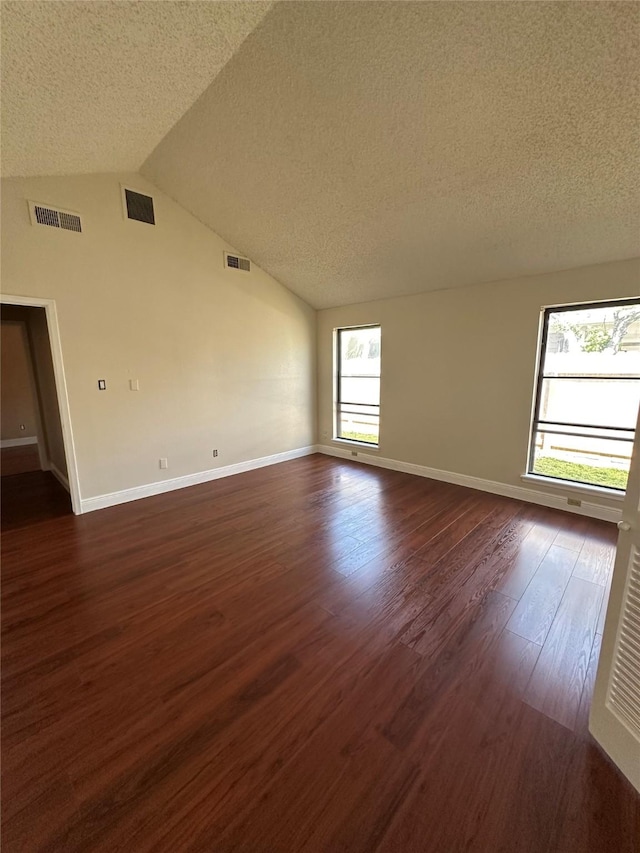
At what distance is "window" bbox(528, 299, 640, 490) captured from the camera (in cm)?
318

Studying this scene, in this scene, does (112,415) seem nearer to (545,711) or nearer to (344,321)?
(344,321)

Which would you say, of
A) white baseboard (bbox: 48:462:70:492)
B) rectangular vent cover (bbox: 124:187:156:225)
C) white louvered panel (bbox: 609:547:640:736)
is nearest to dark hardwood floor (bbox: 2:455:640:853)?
white louvered panel (bbox: 609:547:640:736)

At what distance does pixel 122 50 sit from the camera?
1834 mm

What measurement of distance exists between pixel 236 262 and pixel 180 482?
118 inches

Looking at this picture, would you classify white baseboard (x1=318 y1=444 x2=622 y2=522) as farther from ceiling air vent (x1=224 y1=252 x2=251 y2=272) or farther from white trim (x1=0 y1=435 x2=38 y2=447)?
white trim (x1=0 y1=435 x2=38 y2=447)

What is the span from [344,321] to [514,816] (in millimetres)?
5131

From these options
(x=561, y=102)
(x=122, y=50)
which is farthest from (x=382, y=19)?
(x=122, y=50)

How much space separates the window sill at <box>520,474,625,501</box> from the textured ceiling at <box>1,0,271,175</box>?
4331 millimetres

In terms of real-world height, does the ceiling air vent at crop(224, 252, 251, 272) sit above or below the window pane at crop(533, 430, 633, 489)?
above

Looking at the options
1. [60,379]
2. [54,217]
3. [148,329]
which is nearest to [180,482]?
[60,379]

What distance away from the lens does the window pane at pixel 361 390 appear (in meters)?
5.20

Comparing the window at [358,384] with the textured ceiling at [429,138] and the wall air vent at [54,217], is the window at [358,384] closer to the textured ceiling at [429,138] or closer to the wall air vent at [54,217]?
the textured ceiling at [429,138]

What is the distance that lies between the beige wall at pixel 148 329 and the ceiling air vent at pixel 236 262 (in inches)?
3.5

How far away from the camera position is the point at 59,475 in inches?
178
